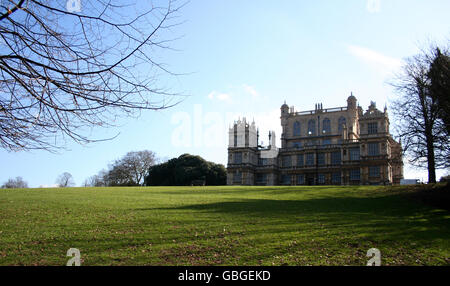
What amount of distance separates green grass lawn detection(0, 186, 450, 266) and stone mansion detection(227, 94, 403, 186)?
38632mm

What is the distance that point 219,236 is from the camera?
34.4 ft

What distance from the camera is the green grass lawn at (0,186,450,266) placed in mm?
8516

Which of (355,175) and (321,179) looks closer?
(355,175)

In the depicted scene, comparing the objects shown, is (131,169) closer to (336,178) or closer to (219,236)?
(336,178)

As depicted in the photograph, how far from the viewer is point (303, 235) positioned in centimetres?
1069

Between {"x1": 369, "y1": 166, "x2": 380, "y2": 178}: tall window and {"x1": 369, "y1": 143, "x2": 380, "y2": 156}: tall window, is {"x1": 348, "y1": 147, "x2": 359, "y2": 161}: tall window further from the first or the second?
{"x1": 369, "y1": 166, "x2": 380, "y2": 178}: tall window

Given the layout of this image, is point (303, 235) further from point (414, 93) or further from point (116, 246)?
point (414, 93)

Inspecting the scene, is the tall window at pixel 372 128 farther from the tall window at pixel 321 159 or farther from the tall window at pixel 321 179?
the tall window at pixel 321 179

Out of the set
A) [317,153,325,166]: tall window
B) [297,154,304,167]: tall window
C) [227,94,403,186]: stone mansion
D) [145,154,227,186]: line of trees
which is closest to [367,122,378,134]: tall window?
[227,94,403,186]: stone mansion

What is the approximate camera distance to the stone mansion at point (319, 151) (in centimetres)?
5250

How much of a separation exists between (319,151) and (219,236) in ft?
175

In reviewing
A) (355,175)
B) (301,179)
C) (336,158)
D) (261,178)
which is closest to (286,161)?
(301,179)

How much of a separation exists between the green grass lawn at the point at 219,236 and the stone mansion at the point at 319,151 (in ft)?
127
